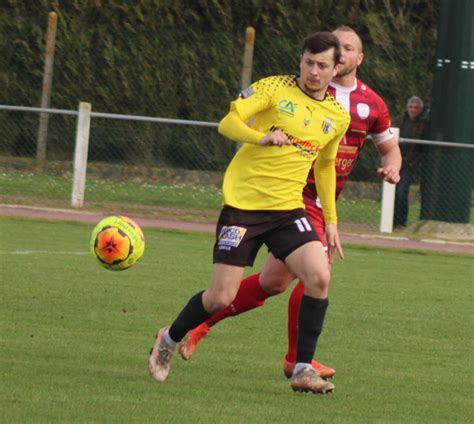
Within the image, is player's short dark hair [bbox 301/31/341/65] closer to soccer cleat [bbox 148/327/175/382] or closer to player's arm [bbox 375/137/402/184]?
player's arm [bbox 375/137/402/184]

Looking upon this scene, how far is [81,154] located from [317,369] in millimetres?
11659

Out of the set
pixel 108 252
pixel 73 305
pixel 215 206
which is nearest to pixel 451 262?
pixel 215 206

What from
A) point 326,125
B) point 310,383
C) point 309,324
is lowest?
point 310,383

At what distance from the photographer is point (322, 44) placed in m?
7.75

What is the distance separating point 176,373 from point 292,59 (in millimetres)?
15094

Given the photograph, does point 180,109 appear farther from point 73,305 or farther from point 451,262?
point 73,305

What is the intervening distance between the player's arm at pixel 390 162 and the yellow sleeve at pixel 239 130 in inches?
46.1

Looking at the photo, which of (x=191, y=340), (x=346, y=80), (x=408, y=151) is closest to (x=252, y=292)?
(x=191, y=340)

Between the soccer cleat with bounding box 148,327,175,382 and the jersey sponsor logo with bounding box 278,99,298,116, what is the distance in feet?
4.49

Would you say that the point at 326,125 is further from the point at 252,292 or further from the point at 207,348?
the point at 207,348

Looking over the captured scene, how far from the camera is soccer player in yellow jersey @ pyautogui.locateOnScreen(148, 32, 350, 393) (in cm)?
777

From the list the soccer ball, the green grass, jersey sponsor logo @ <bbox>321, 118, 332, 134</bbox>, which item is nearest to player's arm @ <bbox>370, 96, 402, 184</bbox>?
jersey sponsor logo @ <bbox>321, 118, 332, 134</bbox>

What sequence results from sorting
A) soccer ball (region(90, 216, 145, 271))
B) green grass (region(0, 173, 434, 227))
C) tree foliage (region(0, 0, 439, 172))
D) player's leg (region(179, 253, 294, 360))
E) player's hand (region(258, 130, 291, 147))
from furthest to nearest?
tree foliage (region(0, 0, 439, 172)), green grass (region(0, 173, 434, 227)), soccer ball (region(90, 216, 145, 271)), player's leg (region(179, 253, 294, 360)), player's hand (region(258, 130, 291, 147))

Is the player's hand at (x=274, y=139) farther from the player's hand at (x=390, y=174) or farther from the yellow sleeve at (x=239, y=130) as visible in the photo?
the player's hand at (x=390, y=174)
